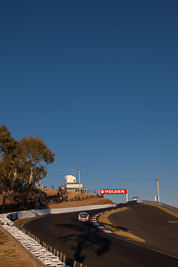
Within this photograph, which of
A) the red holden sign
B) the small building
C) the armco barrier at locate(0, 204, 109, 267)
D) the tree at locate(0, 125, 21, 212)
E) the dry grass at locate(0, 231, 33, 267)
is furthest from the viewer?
the red holden sign

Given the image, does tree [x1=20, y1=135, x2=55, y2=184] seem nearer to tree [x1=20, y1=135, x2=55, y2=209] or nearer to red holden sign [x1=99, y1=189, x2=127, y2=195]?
tree [x1=20, y1=135, x2=55, y2=209]

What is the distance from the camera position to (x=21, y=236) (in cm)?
1870

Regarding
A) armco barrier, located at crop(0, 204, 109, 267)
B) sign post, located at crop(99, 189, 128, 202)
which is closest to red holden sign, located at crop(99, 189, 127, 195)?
sign post, located at crop(99, 189, 128, 202)

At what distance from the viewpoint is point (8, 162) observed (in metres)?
49.2

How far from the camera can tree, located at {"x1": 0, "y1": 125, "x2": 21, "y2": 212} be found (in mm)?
48531

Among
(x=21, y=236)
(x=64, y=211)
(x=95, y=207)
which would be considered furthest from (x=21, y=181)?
(x=21, y=236)

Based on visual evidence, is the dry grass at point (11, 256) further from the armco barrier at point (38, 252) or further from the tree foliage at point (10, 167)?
the tree foliage at point (10, 167)

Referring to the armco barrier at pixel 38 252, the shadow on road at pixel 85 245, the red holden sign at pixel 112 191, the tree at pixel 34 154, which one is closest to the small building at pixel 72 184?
the red holden sign at pixel 112 191

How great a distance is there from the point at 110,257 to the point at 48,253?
3887mm

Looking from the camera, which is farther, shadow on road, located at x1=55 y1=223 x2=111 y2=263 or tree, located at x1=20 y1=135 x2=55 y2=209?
tree, located at x1=20 y1=135 x2=55 y2=209

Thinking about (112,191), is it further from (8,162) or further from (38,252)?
(38,252)

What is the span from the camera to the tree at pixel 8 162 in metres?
48.5

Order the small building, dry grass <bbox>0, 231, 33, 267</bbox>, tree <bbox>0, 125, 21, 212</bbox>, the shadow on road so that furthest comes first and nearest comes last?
the small building < tree <bbox>0, 125, 21, 212</bbox> < the shadow on road < dry grass <bbox>0, 231, 33, 267</bbox>

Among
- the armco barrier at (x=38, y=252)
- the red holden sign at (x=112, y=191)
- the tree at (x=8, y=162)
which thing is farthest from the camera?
Result: the red holden sign at (x=112, y=191)
